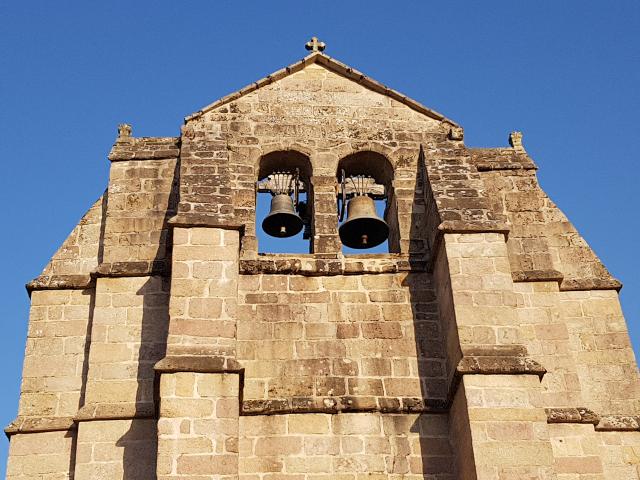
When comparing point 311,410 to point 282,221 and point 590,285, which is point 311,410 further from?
point 590,285

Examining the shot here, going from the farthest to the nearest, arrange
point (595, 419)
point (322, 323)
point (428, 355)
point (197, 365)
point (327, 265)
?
point (327, 265)
point (322, 323)
point (428, 355)
point (595, 419)
point (197, 365)

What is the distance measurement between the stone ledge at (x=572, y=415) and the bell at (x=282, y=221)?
11.8 feet

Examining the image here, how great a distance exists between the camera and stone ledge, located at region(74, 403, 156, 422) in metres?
9.42

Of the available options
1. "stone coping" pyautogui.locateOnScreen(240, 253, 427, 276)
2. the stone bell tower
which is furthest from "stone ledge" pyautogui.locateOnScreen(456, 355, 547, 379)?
"stone coping" pyautogui.locateOnScreen(240, 253, 427, 276)

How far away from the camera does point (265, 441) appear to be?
9.34 m

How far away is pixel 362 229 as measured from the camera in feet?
37.1

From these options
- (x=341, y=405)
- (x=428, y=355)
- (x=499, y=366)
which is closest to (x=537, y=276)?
(x=428, y=355)

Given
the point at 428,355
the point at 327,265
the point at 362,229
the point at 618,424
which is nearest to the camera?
the point at 618,424

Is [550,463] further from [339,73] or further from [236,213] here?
[339,73]

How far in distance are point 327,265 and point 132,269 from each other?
2121 millimetres

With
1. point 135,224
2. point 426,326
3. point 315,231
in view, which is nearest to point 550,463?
point 426,326

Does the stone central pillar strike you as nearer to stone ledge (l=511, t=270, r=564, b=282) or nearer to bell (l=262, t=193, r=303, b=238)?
bell (l=262, t=193, r=303, b=238)

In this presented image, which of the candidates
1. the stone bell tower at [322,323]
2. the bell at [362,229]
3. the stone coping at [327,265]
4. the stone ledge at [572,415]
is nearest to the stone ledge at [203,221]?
the stone bell tower at [322,323]

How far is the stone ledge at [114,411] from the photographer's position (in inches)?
371
